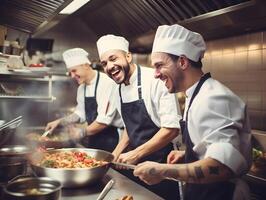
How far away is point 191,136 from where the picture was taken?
64.9 inches

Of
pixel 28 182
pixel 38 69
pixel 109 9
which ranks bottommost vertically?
pixel 28 182

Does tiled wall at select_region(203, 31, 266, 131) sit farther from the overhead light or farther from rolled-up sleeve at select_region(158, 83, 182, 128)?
the overhead light

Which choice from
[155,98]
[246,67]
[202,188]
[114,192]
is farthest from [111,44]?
[246,67]

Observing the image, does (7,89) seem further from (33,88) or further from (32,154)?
(32,154)

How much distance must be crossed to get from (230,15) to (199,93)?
1.48 metres

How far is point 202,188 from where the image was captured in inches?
62.6

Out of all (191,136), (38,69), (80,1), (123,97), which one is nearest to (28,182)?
(191,136)

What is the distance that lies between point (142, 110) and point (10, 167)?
44.2 inches

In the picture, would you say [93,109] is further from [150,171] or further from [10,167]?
[150,171]

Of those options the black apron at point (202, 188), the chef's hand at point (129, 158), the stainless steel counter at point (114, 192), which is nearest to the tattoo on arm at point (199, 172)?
the black apron at point (202, 188)

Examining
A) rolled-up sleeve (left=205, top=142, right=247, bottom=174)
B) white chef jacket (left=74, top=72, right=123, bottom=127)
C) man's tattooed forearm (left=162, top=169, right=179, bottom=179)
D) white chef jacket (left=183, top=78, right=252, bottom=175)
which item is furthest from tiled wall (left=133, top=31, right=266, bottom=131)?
man's tattooed forearm (left=162, top=169, right=179, bottom=179)

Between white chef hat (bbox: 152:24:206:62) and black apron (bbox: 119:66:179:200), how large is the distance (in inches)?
27.6

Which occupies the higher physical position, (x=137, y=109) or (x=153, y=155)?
(x=137, y=109)

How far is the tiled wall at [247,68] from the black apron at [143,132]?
54.8 inches
